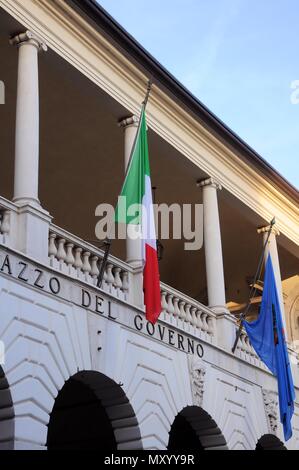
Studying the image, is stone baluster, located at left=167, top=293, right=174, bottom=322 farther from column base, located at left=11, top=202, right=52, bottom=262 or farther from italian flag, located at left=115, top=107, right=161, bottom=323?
column base, located at left=11, top=202, right=52, bottom=262

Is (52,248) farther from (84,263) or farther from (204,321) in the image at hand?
(204,321)

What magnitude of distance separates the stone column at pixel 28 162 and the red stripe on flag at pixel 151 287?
1643 mm

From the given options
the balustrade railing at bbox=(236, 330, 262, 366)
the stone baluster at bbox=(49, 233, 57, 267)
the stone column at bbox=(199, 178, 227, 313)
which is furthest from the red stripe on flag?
the balustrade railing at bbox=(236, 330, 262, 366)

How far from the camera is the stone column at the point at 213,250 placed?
1551cm

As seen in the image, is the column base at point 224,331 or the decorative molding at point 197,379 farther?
the column base at point 224,331

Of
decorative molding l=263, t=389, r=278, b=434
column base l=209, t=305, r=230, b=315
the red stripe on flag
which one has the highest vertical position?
column base l=209, t=305, r=230, b=315

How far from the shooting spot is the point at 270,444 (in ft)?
52.7

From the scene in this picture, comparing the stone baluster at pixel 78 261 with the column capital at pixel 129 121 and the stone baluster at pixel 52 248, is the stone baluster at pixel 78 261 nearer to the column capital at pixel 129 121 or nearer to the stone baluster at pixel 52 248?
the stone baluster at pixel 52 248

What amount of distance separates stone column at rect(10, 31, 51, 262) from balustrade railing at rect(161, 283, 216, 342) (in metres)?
3.18

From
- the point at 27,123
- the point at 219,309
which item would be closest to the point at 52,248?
the point at 27,123

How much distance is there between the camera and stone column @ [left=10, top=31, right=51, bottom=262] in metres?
10.9

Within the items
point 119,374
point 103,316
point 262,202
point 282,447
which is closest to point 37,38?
point 103,316

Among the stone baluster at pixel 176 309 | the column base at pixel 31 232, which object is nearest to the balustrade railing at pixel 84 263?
the column base at pixel 31 232

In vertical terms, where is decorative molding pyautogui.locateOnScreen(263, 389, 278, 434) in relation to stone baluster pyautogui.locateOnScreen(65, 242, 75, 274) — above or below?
below
